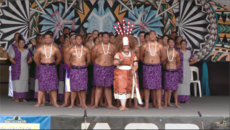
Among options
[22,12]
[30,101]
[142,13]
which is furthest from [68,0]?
[30,101]

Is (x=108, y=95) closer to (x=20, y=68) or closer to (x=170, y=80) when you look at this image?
(x=170, y=80)

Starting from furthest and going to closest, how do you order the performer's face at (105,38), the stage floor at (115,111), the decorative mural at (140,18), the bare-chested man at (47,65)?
the decorative mural at (140,18) → the bare-chested man at (47,65) → the performer's face at (105,38) → the stage floor at (115,111)

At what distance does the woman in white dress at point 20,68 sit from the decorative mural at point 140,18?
4.35 feet

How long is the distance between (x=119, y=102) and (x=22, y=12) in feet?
11.6

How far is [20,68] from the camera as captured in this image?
7.13 m

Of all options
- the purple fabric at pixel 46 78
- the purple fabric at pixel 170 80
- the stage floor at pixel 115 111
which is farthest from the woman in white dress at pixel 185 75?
the purple fabric at pixel 46 78

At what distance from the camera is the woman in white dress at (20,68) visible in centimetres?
711

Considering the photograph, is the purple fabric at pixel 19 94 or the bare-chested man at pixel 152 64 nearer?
the bare-chested man at pixel 152 64

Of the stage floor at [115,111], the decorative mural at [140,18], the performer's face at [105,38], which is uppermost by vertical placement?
the decorative mural at [140,18]

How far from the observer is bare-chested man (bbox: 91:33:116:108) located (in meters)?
6.25

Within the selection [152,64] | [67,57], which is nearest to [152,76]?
[152,64]

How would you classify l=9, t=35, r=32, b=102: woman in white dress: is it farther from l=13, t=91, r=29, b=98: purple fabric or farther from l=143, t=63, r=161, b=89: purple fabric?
l=143, t=63, r=161, b=89: purple fabric

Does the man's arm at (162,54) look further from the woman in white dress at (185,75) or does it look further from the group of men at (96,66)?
the woman in white dress at (185,75)

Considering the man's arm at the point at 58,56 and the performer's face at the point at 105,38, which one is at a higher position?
the performer's face at the point at 105,38
